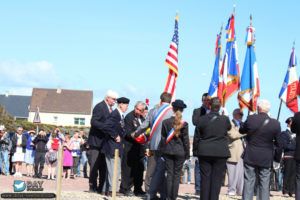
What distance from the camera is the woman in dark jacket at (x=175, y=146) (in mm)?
10188

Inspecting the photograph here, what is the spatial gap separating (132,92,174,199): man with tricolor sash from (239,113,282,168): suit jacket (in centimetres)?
166

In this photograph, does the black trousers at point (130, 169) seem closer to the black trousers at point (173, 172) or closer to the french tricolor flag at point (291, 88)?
the black trousers at point (173, 172)

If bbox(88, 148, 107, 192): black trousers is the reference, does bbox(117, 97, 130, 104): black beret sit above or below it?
above

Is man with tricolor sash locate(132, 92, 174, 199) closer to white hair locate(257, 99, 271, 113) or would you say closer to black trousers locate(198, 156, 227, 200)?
black trousers locate(198, 156, 227, 200)

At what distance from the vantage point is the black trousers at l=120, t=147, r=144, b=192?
11859 millimetres

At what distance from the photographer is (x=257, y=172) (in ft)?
34.5

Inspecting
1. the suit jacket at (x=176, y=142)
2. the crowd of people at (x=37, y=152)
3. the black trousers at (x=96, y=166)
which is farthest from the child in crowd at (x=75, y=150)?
the suit jacket at (x=176, y=142)

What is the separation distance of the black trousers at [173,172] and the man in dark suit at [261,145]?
1258 millimetres

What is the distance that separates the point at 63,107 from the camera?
81562 mm

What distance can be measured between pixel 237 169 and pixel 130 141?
2632 millimetres

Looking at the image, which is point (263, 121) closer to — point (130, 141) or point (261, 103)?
point (261, 103)

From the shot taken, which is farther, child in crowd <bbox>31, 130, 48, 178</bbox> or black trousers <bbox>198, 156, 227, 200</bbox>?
child in crowd <bbox>31, 130, 48, 178</bbox>

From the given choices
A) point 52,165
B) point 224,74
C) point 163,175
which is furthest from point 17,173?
point 163,175

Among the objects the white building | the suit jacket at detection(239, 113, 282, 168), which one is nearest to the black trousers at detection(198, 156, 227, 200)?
the suit jacket at detection(239, 113, 282, 168)
